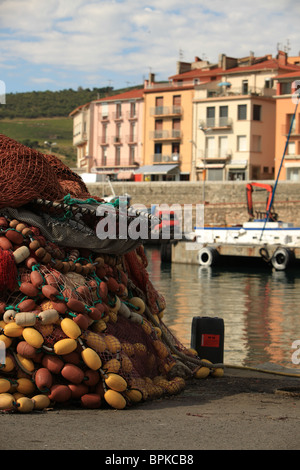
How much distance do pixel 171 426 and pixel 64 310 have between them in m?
1.45

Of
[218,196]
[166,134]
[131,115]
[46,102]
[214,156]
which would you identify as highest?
[46,102]

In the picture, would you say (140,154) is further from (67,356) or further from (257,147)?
(67,356)

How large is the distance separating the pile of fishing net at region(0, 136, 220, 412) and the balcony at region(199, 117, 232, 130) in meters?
60.7

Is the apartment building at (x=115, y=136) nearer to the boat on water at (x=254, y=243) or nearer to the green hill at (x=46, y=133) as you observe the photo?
the boat on water at (x=254, y=243)

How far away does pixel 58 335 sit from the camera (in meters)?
6.56

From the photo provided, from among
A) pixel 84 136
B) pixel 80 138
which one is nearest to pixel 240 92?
pixel 84 136

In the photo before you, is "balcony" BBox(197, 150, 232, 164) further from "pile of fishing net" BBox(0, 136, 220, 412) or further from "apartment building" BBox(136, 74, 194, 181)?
"pile of fishing net" BBox(0, 136, 220, 412)

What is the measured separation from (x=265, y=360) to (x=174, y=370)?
4.56 meters

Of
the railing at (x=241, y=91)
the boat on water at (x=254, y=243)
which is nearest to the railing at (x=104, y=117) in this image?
the railing at (x=241, y=91)

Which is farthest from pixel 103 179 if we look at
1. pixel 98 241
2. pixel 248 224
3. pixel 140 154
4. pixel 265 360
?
pixel 98 241

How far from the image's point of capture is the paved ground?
538cm

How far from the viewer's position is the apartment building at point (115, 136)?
78.9 metres

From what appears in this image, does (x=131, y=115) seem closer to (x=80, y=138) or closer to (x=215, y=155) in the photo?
(x=80, y=138)
